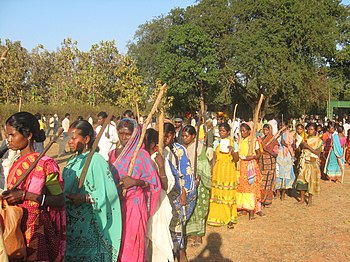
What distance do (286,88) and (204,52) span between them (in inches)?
260

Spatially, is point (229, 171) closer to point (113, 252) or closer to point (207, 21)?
point (113, 252)

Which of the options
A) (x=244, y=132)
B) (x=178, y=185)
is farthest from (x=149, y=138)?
(x=244, y=132)

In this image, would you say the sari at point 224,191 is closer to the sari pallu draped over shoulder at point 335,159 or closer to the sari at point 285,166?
the sari at point 285,166

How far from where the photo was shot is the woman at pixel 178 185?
5051 mm

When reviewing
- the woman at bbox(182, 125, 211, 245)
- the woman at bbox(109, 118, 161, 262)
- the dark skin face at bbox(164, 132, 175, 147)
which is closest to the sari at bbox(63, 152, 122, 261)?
the woman at bbox(109, 118, 161, 262)

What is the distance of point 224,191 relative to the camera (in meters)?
7.04

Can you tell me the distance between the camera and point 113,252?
11.8 ft

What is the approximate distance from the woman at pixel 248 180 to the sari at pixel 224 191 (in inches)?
18.6

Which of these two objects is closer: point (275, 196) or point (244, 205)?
point (244, 205)

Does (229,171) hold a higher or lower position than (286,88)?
lower

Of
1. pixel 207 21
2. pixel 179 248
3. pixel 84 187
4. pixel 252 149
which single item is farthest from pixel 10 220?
pixel 207 21

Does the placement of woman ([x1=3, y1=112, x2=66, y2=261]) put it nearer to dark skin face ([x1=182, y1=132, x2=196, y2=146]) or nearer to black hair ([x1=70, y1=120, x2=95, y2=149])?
black hair ([x1=70, y1=120, x2=95, y2=149])

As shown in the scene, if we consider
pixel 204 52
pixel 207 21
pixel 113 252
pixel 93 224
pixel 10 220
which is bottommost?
pixel 113 252

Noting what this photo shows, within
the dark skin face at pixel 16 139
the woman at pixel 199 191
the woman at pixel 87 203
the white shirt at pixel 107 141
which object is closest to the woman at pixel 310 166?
the woman at pixel 199 191
